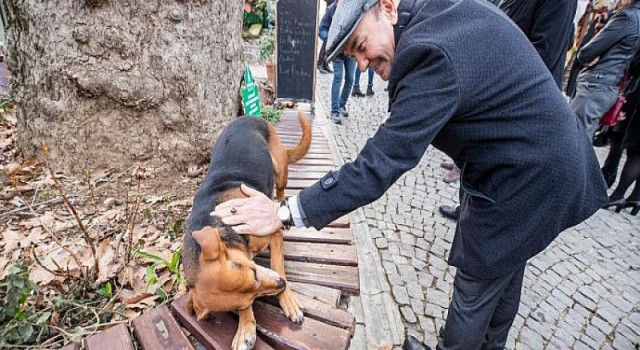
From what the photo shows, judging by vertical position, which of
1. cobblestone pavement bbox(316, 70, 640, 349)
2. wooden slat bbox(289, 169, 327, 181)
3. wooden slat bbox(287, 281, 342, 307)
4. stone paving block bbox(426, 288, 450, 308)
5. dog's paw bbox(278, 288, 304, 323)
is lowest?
cobblestone pavement bbox(316, 70, 640, 349)

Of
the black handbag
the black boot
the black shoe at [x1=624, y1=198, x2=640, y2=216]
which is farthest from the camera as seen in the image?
the black boot

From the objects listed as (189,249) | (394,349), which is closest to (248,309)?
(189,249)

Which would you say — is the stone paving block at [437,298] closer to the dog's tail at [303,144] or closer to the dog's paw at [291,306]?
the dog's paw at [291,306]

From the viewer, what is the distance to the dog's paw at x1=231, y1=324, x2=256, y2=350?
155cm

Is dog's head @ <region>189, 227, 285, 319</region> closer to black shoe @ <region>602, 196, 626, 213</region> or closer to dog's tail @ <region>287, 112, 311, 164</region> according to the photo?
dog's tail @ <region>287, 112, 311, 164</region>

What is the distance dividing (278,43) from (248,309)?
6.33m

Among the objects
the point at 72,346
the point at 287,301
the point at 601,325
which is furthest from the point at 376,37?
the point at 601,325

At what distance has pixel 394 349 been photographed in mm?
2338

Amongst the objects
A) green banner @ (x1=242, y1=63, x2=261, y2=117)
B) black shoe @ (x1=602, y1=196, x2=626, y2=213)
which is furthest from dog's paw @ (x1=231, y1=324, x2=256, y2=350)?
black shoe @ (x1=602, y1=196, x2=626, y2=213)

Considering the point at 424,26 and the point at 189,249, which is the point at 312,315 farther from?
the point at 424,26

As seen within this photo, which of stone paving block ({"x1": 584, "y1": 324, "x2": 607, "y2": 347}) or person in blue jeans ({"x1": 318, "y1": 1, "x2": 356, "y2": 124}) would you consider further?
person in blue jeans ({"x1": 318, "y1": 1, "x2": 356, "y2": 124})

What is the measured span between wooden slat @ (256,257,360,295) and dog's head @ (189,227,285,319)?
49cm

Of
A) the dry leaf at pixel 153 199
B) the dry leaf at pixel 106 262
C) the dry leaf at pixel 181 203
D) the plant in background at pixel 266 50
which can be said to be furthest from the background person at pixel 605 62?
the plant in background at pixel 266 50

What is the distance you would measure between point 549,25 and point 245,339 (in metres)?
3.47
